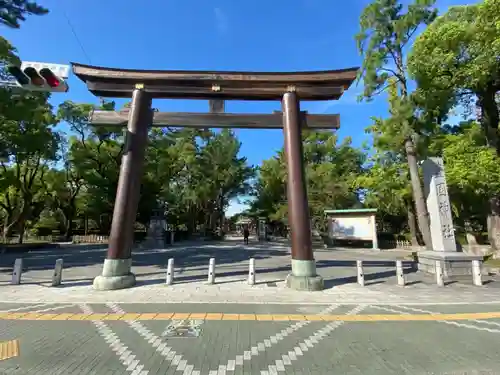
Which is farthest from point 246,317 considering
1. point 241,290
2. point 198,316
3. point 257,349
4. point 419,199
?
point 419,199

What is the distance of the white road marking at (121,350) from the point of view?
3.25 meters

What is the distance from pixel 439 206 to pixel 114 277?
11.1 metres

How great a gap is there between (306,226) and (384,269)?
5546 mm

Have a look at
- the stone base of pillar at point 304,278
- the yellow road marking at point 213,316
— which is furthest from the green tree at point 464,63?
the yellow road marking at point 213,316

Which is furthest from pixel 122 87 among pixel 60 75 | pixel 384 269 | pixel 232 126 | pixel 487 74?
pixel 487 74

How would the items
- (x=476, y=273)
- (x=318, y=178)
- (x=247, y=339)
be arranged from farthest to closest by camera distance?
(x=318, y=178), (x=476, y=273), (x=247, y=339)

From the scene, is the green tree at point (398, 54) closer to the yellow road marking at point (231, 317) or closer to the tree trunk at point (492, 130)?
the tree trunk at point (492, 130)

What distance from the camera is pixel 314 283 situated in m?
7.58

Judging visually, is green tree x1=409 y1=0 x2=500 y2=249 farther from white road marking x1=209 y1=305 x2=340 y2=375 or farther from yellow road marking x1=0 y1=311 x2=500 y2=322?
white road marking x1=209 y1=305 x2=340 y2=375

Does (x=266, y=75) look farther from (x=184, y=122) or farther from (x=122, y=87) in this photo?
(x=122, y=87)

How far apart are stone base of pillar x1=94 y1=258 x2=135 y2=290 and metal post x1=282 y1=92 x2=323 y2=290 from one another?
449 cm

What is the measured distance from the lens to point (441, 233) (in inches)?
398

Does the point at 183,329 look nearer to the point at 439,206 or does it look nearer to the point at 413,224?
the point at 439,206

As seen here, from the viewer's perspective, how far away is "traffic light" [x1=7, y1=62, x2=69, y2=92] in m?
5.61
